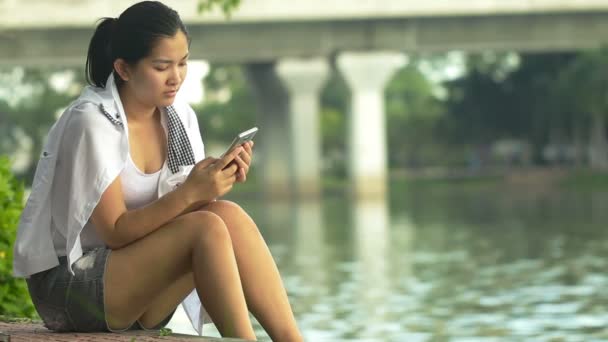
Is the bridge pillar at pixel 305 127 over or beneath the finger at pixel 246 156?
beneath

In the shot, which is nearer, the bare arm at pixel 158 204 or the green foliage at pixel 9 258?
the bare arm at pixel 158 204

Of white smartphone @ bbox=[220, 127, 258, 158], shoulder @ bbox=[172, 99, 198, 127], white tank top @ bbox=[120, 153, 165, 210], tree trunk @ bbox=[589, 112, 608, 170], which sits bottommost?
tree trunk @ bbox=[589, 112, 608, 170]

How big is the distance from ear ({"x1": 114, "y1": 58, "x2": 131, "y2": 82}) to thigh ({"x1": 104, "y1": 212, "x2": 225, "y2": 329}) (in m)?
0.50

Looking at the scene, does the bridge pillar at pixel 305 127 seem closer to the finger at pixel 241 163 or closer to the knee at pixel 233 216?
the knee at pixel 233 216

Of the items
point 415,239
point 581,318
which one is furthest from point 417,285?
point 415,239

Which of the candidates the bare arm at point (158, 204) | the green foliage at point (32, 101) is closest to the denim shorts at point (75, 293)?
the bare arm at point (158, 204)

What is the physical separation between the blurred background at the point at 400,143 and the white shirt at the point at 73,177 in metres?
0.47

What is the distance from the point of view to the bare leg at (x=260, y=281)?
179 inches

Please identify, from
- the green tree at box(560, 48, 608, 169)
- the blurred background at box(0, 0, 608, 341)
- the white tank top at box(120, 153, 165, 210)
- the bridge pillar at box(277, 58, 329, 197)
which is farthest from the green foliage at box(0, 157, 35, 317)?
the green tree at box(560, 48, 608, 169)

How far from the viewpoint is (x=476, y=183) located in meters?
62.7

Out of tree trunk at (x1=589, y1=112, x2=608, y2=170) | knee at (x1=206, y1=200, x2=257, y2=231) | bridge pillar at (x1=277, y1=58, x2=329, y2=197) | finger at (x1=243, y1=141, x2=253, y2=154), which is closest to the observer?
finger at (x1=243, y1=141, x2=253, y2=154)

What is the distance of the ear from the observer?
461cm

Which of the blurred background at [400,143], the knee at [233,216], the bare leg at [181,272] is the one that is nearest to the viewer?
the bare leg at [181,272]

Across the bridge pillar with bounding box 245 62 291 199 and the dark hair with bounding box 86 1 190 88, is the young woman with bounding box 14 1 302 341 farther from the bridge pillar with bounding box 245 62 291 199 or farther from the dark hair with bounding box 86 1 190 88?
the bridge pillar with bounding box 245 62 291 199
